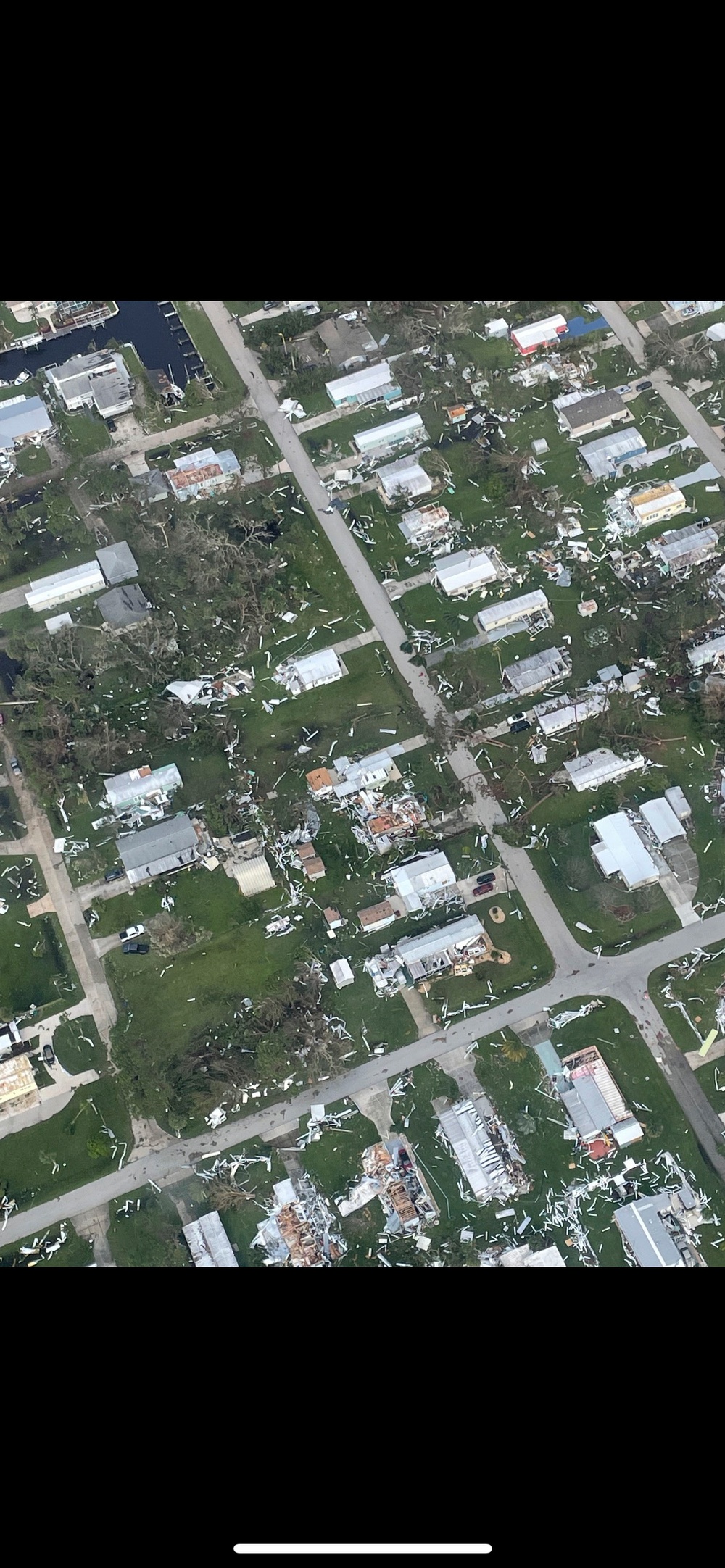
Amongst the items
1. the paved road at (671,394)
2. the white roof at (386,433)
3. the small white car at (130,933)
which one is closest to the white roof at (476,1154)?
the small white car at (130,933)

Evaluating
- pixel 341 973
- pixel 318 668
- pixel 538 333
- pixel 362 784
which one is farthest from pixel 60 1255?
pixel 538 333

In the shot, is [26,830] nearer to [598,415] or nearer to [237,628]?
[237,628]

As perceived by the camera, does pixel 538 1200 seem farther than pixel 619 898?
No

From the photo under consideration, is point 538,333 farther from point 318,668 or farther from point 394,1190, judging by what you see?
point 394,1190

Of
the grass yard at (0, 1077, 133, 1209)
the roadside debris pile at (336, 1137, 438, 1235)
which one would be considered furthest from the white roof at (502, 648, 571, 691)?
the grass yard at (0, 1077, 133, 1209)

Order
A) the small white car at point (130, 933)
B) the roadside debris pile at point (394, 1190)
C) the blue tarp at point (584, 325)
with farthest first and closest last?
the blue tarp at point (584, 325) < the small white car at point (130, 933) < the roadside debris pile at point (394, 1190)

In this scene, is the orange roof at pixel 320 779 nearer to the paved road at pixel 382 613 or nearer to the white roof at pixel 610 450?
the paved road at pixel 382 613

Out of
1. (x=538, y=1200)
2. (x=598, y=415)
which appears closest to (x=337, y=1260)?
(x=538, y=1200)
